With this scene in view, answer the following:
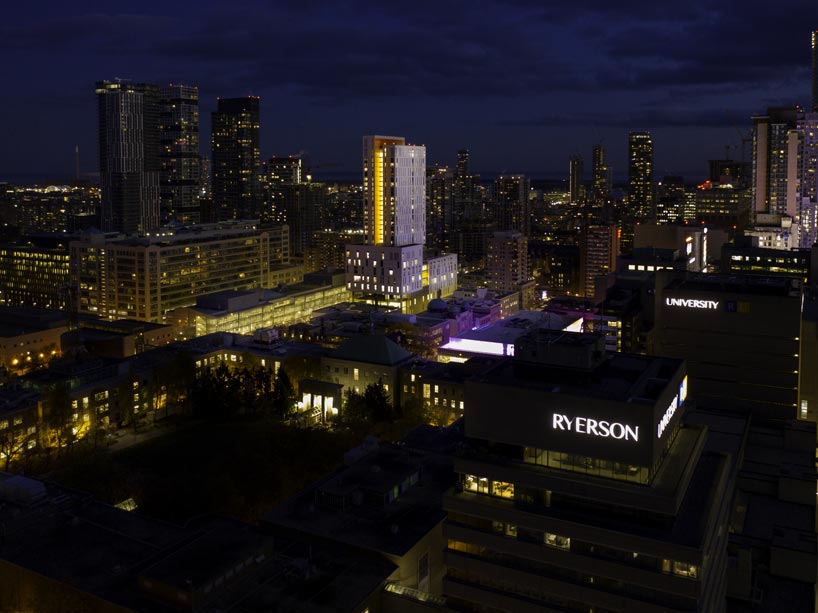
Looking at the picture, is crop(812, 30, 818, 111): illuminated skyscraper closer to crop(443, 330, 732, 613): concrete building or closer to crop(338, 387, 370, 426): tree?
crop(338, 387, 370, 426): tree

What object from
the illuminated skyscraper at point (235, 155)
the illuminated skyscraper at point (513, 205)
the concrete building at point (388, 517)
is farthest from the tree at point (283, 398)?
the illuminated skyscraper at point (235, 155)

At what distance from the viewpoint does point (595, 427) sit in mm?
22203

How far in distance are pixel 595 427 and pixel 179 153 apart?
153m

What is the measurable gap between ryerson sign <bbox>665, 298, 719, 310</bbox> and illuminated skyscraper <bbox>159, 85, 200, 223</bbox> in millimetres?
132504

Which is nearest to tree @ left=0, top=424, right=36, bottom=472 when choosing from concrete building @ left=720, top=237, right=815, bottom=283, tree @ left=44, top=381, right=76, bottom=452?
tree @ left=44, top=381, right=76, bottom=452

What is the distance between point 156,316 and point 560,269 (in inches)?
2867

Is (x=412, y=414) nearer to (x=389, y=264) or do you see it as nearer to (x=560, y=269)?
(x=389, y=264)

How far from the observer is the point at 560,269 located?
13675 centimetres

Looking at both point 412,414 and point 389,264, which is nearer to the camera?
point 412,414

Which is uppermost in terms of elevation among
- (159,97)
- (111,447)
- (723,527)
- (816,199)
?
(159,97)

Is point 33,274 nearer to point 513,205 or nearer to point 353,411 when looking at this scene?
point 353,411

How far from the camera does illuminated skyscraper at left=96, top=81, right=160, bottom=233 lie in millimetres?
154375

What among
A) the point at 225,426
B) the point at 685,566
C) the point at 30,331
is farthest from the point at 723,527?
the point at 30,331

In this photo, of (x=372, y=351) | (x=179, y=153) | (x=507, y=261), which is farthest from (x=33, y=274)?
(x=372, y=351)
